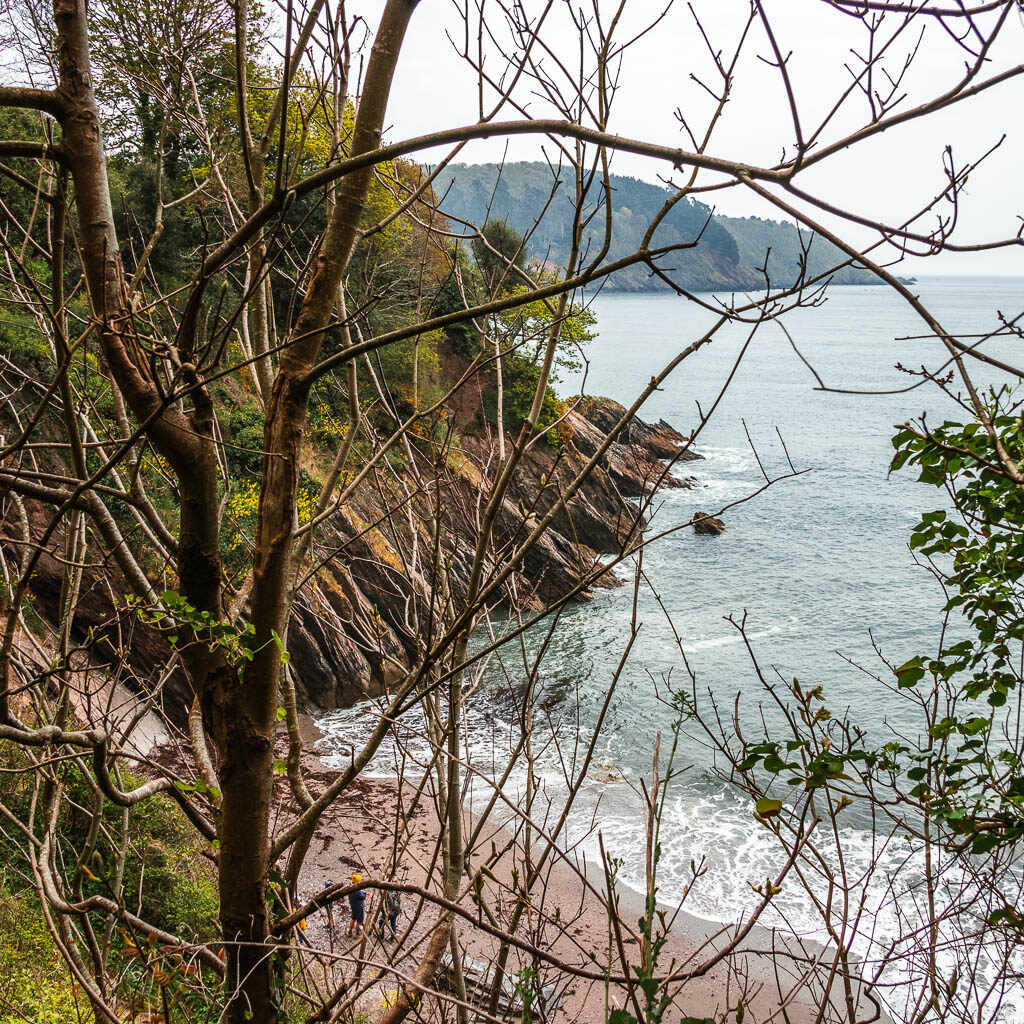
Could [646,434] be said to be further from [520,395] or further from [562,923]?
[562,923]

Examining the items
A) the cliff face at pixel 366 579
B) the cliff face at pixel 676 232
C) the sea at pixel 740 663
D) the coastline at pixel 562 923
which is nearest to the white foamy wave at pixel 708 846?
the sea at pixel 740 663

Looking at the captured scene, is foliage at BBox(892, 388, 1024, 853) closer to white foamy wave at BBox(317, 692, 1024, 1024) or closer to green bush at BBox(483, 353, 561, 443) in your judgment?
white foamy wave at BBox(317, 692, 1024, 1024)

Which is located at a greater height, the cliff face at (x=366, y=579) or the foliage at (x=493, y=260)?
the foliage at (x=493, y=260)

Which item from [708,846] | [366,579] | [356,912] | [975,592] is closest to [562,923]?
[356,912]

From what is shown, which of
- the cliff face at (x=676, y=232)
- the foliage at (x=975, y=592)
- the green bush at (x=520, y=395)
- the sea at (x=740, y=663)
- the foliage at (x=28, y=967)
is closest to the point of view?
the foliage at (x=975, y=592)

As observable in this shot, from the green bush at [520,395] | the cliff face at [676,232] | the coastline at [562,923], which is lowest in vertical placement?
the coastline at [562,923]

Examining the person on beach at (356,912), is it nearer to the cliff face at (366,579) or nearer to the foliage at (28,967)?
the cliff face at (366,579)

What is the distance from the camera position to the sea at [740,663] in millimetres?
9688

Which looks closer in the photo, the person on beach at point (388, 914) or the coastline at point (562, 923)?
the person on beach at point (388, 914)

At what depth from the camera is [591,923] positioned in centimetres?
1378

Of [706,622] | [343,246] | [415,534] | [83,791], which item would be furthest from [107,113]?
[706,622]

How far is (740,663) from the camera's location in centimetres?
2200

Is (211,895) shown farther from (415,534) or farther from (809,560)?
(809,560)

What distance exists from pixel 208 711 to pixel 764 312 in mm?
1850
